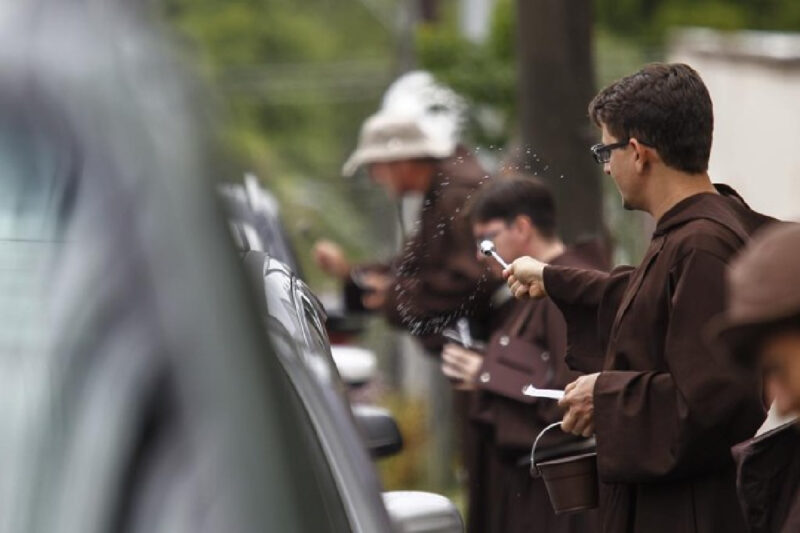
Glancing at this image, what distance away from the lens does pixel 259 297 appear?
2.47 metres

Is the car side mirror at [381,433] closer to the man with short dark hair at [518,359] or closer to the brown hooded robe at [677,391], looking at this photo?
the man with short dark hair at [518,359]

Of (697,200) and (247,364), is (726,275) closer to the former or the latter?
(697,200)

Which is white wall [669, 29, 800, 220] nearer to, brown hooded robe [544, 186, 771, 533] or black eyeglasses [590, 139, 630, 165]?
black eyeglasses [590, 139, 630, 165]

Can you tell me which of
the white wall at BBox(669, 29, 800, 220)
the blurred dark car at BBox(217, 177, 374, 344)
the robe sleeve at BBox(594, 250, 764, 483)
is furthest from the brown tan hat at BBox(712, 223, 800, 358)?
the white wall at BBox(669, 29, 800, 220)

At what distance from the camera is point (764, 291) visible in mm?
2895

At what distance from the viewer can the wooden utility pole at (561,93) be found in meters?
8.52

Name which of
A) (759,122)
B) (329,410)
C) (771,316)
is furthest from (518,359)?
(759,122)

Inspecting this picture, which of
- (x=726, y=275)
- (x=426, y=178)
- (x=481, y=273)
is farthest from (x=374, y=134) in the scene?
(x=726, y=275)

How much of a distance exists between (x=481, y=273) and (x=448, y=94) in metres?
4.31

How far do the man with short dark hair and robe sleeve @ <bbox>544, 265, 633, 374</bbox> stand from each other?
0.93 meters

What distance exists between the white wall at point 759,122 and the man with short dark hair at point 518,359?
4.95 meters

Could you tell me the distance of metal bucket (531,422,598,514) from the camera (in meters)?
4.77

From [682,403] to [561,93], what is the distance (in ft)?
14.9

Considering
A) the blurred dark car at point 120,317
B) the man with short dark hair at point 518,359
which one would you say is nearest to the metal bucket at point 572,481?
the man with short dark hair at point 518,359
